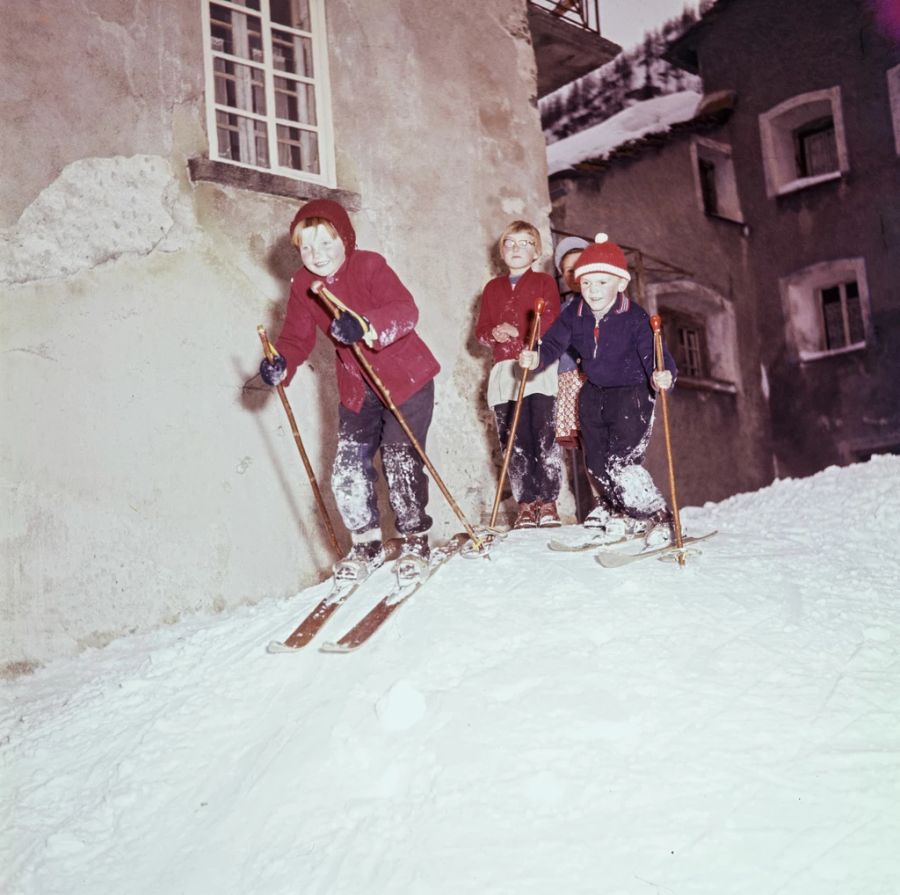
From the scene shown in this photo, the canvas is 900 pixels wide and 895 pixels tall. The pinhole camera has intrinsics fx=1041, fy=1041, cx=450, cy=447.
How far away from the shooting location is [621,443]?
4168mm

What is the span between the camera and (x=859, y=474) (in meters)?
6.58

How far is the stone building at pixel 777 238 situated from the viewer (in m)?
11.8

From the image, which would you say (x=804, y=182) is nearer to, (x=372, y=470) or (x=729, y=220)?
(x=729, y=220)

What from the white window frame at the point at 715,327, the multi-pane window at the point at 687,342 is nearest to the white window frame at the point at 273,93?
the multi-pane window at the point at 687,342

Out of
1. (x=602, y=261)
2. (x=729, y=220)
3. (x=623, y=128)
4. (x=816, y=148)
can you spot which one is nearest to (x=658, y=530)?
(x=602, y=261)

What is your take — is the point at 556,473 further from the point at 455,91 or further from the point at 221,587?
the point at 455,91

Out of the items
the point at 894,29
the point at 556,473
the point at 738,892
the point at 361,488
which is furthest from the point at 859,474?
the point at 894,29

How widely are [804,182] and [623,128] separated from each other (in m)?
2.76

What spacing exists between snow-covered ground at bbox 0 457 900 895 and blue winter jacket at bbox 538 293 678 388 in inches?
31.2

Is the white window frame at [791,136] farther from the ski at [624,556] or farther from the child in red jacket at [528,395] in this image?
the ski at [624,556]

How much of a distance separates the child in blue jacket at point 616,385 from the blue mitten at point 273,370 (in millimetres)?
969

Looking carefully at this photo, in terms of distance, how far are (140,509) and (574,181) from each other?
7264mm

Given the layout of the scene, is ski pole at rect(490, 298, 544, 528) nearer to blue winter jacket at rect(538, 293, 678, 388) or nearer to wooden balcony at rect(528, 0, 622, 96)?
blue winter jacket at rect(538, 293, 678, 388)

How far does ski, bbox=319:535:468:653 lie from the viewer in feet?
10.7
